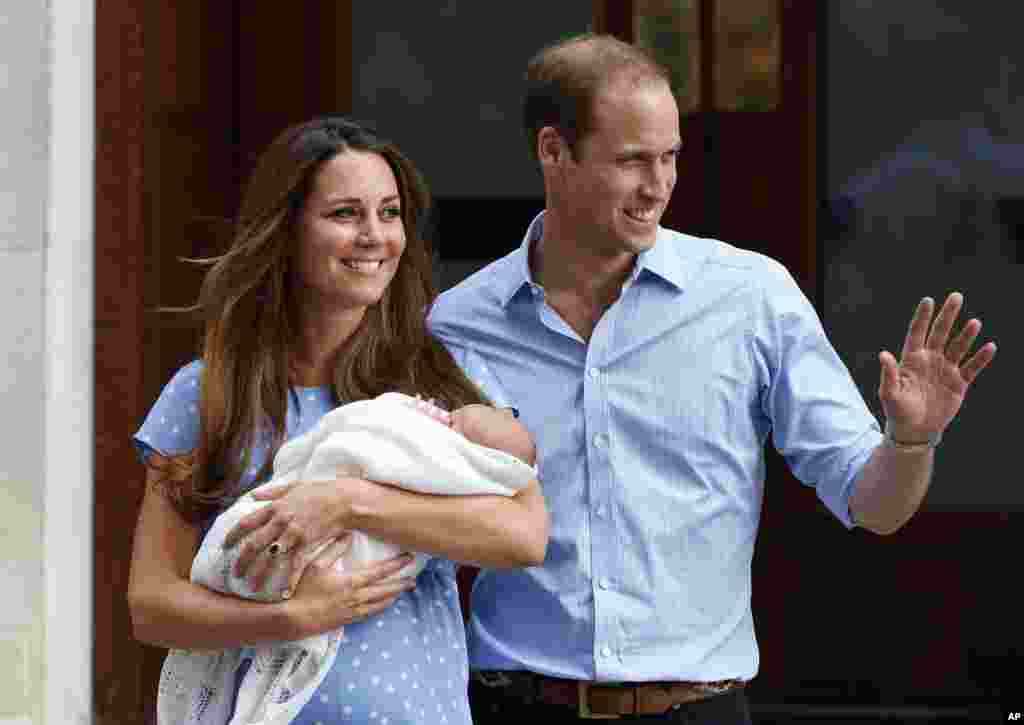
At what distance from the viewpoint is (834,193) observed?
573 cm

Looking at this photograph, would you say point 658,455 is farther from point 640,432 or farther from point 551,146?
point 551,146

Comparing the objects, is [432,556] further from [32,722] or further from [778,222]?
[778,222]

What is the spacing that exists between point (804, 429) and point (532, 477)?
18.8 inches

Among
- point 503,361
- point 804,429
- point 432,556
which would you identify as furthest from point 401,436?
point 804,429

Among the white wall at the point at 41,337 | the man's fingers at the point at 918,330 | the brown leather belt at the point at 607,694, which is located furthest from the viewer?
the white wall at the point at 41,337

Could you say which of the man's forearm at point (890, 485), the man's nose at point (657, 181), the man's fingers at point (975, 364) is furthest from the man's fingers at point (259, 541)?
the man's fingers at point (975, 364)

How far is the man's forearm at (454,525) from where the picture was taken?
2.72 meters

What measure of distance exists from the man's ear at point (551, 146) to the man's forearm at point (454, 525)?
629mm

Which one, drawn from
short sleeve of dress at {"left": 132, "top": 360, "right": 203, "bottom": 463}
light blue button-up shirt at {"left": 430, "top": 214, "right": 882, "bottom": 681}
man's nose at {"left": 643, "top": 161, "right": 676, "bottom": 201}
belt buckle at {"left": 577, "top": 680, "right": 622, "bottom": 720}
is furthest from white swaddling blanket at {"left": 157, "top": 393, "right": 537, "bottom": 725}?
man's nose at {"left": 643, "top": 161, "right": 676, "bottom": 201}

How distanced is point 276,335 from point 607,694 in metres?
0.72

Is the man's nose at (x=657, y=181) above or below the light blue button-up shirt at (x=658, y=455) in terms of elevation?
above

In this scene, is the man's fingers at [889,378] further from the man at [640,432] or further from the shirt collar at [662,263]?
Result: the shirt collar at [662,263]

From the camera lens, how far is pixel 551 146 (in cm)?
318

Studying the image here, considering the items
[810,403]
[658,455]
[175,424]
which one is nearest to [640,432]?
[658,455]
